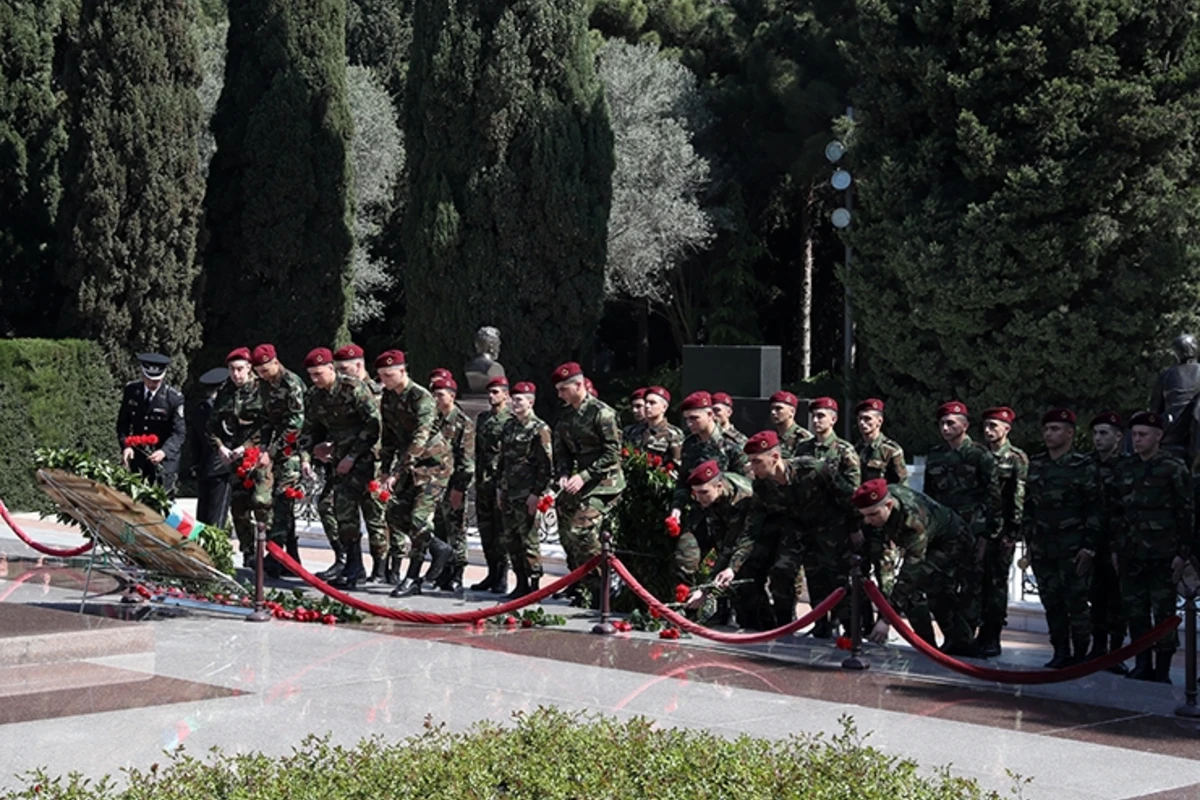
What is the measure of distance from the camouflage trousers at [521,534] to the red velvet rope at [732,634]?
1568mm

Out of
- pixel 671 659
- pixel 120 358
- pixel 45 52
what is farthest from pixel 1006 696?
pixel 45 52

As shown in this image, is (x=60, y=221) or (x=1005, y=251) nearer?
(x=1005, y=251)

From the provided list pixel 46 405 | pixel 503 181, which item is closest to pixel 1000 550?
pixel 46 405

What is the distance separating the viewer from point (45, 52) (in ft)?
82.8

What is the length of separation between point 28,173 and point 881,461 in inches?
675

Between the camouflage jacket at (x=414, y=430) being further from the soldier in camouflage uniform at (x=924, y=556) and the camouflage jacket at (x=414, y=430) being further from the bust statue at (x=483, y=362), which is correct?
the bust statue at (x=483, y=362)

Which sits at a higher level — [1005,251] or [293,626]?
[1005,251]

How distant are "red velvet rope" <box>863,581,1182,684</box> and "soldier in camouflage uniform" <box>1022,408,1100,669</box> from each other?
2.22 feet

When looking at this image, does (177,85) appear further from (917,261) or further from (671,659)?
(671,659)

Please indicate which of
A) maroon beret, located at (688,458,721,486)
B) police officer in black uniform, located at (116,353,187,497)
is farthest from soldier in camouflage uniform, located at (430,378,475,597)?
Answer: maroon beret, located at (688,458,721,486)

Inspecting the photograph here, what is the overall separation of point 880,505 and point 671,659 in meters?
1.62

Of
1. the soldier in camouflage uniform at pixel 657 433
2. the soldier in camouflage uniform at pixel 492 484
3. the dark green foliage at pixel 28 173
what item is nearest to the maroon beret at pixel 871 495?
the soldier in camouflage uniform at pixel 657 433

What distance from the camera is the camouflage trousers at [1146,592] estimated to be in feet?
32.7

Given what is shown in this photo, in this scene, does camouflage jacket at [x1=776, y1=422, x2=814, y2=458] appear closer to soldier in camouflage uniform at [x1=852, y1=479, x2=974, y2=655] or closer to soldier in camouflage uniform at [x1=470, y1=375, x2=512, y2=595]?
soldier in camouflage uniform at [x1=852, y1=479, x2=974, y2=655]
